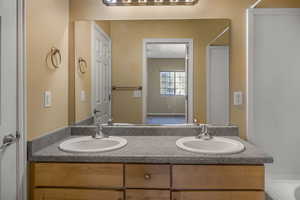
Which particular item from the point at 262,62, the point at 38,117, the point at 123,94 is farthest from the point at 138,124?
the point at 262,62

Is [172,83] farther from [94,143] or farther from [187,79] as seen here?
[94,143]

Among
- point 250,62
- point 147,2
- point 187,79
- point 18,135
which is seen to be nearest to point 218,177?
point 187,79

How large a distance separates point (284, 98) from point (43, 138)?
1.96 m

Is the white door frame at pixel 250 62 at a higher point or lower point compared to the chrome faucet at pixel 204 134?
higher

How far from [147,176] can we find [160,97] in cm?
87

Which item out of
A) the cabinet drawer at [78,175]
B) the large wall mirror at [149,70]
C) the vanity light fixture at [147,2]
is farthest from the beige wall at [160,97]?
the cabinet drawer at [78,175]

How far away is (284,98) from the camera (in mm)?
1948

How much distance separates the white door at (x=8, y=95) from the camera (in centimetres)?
123

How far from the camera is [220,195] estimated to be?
4.41 feet

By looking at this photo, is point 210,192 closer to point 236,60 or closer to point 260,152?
point 260,152

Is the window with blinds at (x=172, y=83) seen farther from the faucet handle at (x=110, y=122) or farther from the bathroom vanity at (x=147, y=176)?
the bathroom vanity at (x=147, y=176)

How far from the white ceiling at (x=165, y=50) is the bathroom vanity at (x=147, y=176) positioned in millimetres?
938

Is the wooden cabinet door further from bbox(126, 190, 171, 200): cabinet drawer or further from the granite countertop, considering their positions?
the granite countertop

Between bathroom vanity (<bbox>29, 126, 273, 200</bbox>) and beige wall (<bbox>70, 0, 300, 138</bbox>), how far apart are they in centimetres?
66
